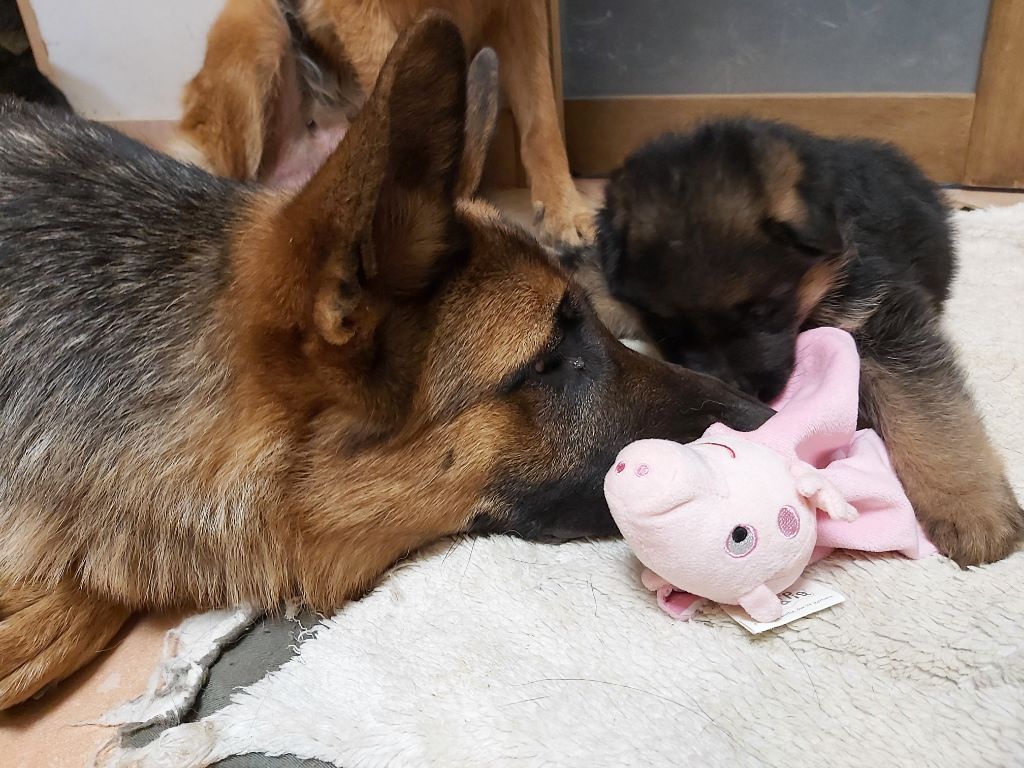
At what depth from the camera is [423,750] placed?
1009 millimetres

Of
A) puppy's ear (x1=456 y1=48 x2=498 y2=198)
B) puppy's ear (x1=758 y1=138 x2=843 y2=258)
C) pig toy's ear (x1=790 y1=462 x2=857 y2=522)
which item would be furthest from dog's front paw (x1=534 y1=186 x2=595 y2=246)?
pig toy's ear (x1=790 y1=462 x2=857 y2=522)

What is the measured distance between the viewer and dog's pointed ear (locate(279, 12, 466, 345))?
89 centimetres

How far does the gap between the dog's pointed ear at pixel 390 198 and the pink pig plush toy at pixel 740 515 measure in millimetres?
384

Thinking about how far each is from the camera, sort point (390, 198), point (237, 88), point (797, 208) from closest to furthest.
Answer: point (390, 198) → point (797, 208) → point (237, 88)

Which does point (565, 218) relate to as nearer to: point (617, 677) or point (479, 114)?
point (479, 114)

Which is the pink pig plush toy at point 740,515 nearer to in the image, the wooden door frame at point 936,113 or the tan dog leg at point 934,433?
the tan dog leg at point 934,433

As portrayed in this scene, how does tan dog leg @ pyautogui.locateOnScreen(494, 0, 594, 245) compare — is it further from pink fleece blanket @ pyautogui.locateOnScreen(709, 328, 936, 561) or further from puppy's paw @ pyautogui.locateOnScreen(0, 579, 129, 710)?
puppy's paw @ pyautogui.locateOnScreen(0, 579, 129, 710)

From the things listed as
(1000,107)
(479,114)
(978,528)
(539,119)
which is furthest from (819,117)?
(978,528)

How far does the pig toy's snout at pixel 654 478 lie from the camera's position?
1.04 m

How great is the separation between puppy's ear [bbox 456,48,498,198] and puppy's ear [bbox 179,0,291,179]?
139cm

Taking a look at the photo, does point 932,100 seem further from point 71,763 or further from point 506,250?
point 71,763

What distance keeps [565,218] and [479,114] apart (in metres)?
1.44

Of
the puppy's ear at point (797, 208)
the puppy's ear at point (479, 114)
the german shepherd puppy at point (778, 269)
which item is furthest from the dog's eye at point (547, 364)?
the puppy's ear at point (797, 208)

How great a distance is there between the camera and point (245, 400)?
3.74 feet
